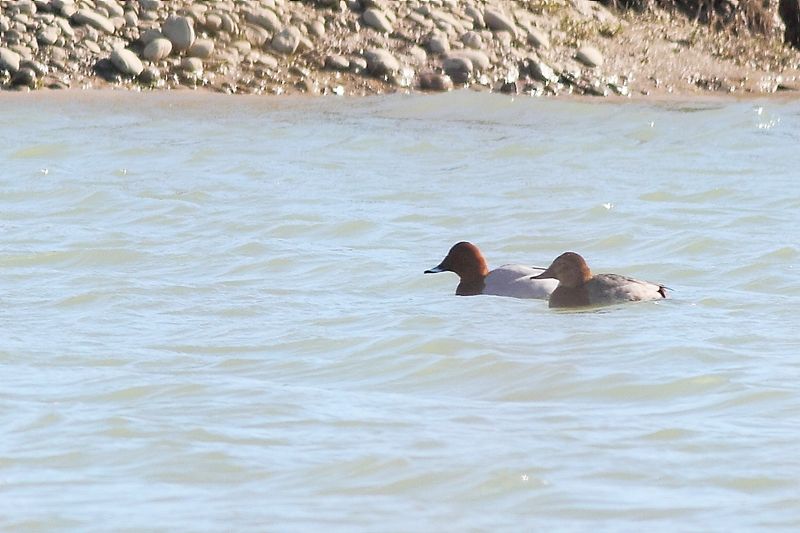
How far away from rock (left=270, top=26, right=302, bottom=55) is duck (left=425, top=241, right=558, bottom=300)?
7110 millimetres

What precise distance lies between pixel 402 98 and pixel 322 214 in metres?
4.67

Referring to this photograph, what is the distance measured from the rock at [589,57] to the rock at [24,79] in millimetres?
5687

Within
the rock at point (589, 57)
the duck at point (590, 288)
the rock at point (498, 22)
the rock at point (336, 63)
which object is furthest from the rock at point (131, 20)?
the duck at point (590, 288)

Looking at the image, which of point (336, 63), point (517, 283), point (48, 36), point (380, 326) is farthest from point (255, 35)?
point (380, 326)

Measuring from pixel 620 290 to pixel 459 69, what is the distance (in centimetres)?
802

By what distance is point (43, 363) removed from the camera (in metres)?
6.50

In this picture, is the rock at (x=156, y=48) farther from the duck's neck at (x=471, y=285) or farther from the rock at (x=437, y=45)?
the duck's neck at (x=471, y=285)

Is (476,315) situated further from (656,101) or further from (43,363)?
(656,101)

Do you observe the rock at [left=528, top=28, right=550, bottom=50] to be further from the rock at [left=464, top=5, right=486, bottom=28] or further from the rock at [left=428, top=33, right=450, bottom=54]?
the rock at [left=428, top=33, right=450, bottom=54]

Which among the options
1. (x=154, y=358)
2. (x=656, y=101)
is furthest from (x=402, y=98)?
(x=154, y=358)

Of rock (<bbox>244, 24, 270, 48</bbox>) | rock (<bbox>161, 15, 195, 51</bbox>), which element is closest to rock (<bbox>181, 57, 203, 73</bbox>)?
rock (<bbox>161, 15, 195, 51</bbox>)

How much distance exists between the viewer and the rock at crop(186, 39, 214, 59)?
15.1 m

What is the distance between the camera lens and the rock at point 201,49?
15062mm

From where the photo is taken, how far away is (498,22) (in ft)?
53.9
